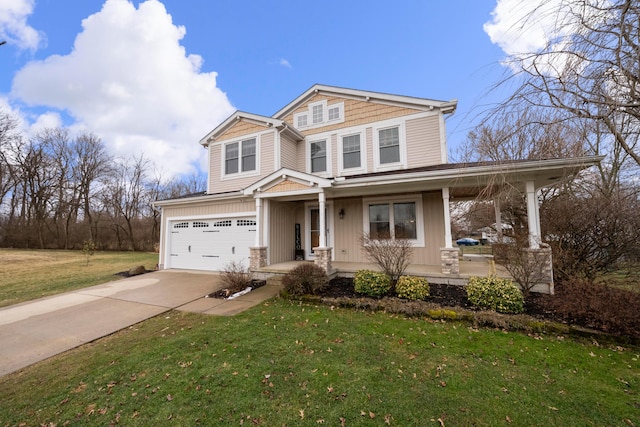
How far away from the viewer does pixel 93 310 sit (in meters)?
6.08

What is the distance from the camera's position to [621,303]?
419 centimetres

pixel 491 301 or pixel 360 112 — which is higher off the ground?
pixel 360 112

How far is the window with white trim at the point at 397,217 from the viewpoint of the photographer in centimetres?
862

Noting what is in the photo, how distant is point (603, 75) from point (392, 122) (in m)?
6.73

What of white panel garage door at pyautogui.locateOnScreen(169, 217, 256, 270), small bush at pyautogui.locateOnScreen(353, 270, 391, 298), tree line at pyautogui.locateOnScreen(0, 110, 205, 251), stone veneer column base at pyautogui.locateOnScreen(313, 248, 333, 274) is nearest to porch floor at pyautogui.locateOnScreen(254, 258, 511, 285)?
stone veneer column base at pyautogui.locateOnScreen(313, 248, 333, 274)

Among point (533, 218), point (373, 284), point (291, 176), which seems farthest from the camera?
point (291, 176)

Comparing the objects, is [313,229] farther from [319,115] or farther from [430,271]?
[319,115]

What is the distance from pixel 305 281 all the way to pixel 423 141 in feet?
20.5

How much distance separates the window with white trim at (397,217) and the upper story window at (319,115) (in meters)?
3.73

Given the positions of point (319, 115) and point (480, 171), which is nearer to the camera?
point (480, 171)

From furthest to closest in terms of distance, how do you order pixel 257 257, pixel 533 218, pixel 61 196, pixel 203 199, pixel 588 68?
pixel 61 196 → pixel 203 199 → pixel 257 257 → pixel 533 218 → pixel 588 68

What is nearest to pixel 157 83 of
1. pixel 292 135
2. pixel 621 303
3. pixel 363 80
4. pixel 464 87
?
pixel 292 135

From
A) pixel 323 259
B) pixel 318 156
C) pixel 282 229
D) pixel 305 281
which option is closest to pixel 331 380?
pixel 305 281

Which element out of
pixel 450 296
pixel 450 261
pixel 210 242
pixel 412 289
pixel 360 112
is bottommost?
pixel 450 296
